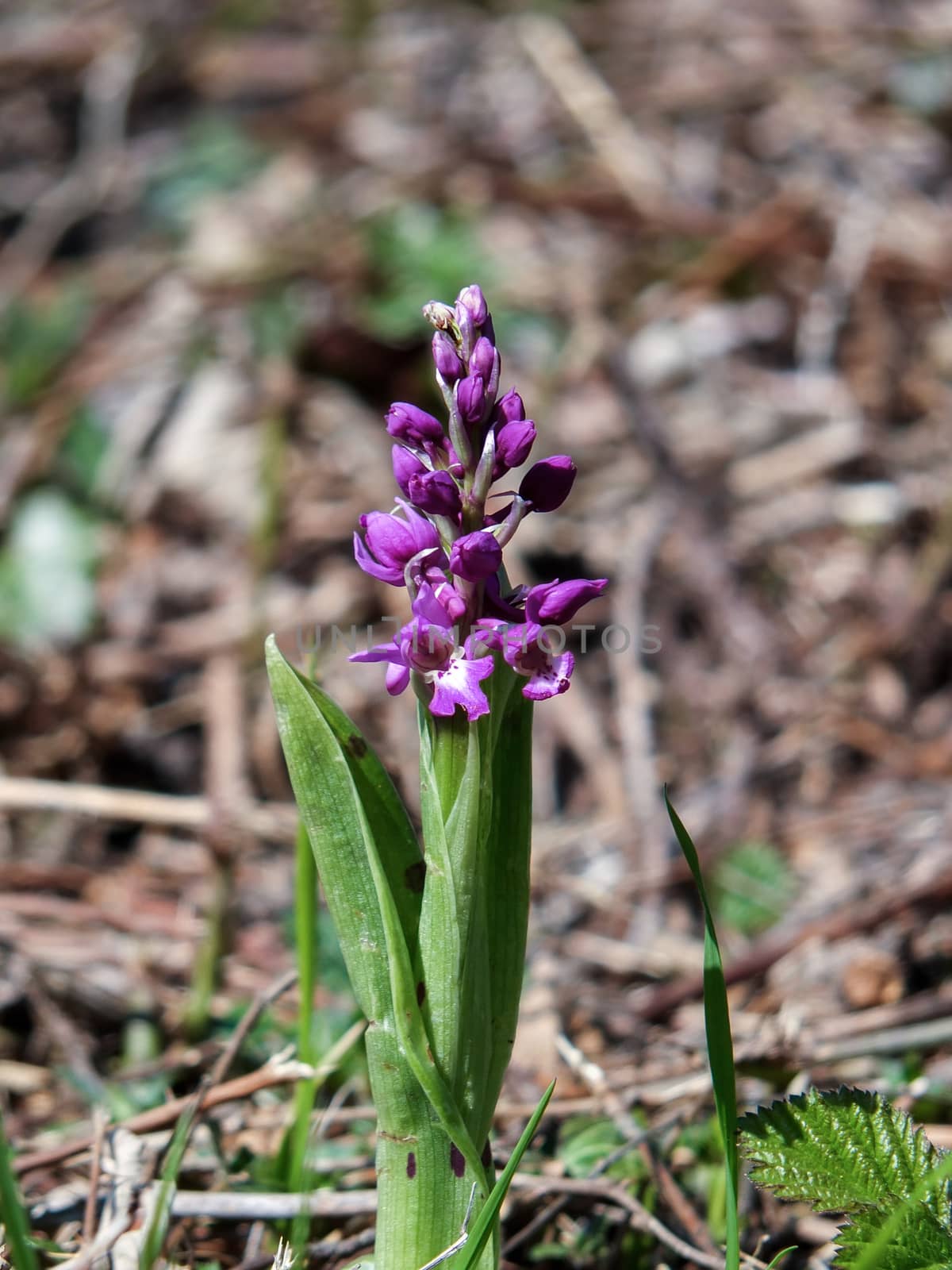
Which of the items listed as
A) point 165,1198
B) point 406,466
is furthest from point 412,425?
point 165,1198

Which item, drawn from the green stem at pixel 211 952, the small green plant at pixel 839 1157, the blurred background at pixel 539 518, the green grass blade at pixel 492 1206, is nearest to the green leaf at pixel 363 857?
the green grass blade at pixel 492 1206

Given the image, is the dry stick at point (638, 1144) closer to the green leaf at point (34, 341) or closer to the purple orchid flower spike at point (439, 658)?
the purple orchid flower spike at point (439, 658)

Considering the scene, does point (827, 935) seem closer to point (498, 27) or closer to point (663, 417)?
point (663, 417)

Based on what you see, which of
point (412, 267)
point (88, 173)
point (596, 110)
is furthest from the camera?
point (596, 110)

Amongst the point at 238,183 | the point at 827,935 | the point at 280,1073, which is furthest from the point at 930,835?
the point at 238,183

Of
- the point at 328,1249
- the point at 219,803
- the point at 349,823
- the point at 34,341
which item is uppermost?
the point at 349,823

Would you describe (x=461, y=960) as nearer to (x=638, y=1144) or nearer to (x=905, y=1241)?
(x=905, y=1241)
